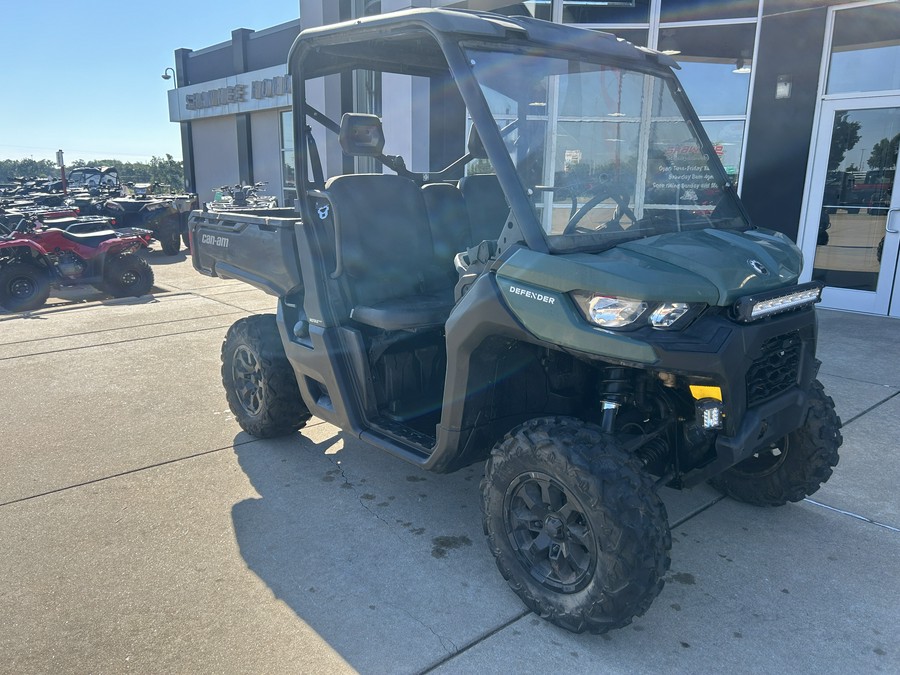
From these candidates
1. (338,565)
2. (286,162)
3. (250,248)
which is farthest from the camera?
(286,162)

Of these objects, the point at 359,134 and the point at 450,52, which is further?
the point at 359,134

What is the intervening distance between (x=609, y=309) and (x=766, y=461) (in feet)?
5.30

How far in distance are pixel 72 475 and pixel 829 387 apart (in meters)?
5.35

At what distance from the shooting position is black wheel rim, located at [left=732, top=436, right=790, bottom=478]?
3330mm

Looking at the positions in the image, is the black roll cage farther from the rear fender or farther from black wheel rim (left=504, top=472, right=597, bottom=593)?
the rear fender

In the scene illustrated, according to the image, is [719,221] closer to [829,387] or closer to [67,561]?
[829,387]

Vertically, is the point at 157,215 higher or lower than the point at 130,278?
higher

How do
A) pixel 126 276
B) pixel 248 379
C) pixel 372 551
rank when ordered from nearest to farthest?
pixel 372 551
pixel 248 379
pixel 126 276

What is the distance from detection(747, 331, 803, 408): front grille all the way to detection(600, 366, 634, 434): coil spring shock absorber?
1.54ft

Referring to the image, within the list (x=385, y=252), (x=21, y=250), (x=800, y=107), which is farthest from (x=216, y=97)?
(x=385, y=252)

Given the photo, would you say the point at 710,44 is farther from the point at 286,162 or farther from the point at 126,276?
the point at 286,162

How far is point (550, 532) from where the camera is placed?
2629mm

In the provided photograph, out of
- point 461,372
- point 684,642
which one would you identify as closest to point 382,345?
point 461,372

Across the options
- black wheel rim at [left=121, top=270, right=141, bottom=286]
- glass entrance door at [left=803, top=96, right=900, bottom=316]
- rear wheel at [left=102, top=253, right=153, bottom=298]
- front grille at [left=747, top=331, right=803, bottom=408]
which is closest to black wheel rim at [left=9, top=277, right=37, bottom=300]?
rear wheel at [left=102, top=253, right=153, bottom=298]
